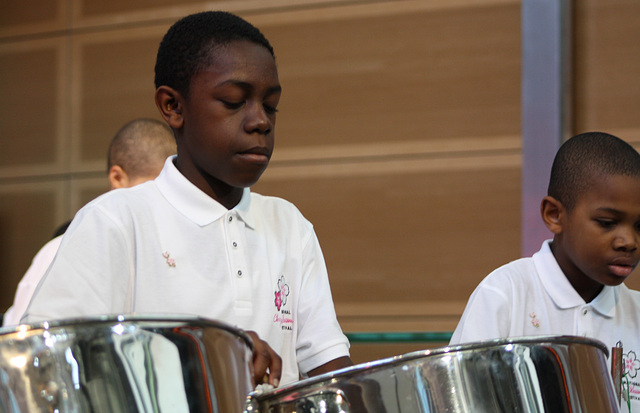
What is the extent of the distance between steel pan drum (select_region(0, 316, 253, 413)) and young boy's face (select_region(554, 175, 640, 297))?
0.79 metres

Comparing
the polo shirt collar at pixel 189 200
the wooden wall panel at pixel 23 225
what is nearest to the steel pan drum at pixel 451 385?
the polo shirt collar at pixel 189 200

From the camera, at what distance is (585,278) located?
1395 millimetres

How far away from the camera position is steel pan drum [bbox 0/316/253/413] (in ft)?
2.28

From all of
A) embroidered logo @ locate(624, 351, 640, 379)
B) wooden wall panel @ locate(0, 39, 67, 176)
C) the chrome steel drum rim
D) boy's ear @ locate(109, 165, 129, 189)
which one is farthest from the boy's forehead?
wooden wall panel @ locate(0, 39, 67, 176)

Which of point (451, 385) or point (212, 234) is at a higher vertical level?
point (212, 234)

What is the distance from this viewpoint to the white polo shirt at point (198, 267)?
3.18ft

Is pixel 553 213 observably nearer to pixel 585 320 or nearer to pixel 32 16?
pixel 585 320

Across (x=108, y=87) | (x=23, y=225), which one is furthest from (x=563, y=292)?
(x=23, y=225)

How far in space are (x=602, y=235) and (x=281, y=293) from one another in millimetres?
564

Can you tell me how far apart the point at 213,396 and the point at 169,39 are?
0.61m

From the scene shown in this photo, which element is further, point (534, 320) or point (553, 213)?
point (553, 213)

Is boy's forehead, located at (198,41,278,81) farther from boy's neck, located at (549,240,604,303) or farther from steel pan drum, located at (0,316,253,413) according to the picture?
boy's neck, located at (549,240,604,303)

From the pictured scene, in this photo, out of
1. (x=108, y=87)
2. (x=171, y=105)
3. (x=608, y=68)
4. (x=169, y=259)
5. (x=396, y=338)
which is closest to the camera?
(x=169, y=259)

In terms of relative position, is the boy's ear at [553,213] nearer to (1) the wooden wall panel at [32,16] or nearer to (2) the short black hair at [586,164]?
(2) the short black hair at [586,164]
